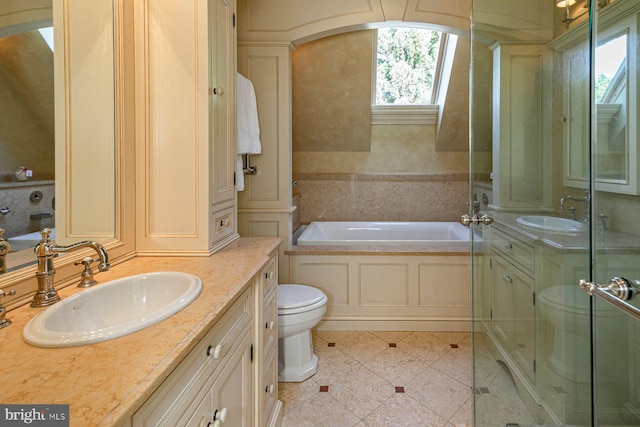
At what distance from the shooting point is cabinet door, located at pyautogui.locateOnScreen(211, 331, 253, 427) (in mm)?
1076

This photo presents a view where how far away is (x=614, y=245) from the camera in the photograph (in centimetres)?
111

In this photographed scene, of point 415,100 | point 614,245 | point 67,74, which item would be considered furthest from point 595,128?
point 415,100

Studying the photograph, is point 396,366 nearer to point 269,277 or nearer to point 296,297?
point 296,297

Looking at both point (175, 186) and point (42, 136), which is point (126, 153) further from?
point (42, 136)

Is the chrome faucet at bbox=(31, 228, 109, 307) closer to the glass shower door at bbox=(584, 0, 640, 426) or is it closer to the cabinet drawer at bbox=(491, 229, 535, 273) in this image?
the glass shower door at bbox=(584, 0, 640, 426)

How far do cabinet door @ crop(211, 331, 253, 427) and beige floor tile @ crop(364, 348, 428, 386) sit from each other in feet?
3.78

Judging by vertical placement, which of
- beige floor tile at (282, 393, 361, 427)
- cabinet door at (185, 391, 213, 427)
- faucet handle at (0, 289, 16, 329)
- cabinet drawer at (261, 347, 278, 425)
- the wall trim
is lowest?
beige floor tile at (282, 393, 361, 427)

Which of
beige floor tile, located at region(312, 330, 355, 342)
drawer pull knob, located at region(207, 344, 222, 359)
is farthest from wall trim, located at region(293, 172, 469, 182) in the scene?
drawer pull knob, located at region(207, 344, 222, 359)

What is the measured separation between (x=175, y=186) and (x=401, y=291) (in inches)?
78.0

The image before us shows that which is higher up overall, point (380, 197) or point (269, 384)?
point (380, 197)

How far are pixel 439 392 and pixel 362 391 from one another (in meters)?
0.43

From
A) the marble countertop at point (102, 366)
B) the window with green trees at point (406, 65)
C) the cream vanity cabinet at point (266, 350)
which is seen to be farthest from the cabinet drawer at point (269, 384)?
the window with green trees at point (406, 65)

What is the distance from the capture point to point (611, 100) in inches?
45.1

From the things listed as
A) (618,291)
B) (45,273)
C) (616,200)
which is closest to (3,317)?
(45,273)
